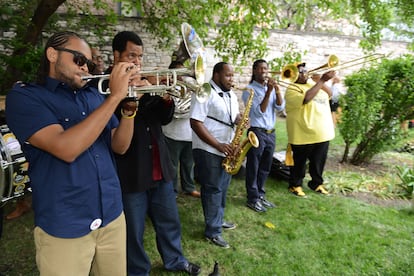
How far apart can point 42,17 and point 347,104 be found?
5.33 m

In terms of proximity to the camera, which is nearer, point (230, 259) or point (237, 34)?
point (230, 259)

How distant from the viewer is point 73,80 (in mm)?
1630

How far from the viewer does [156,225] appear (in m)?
2.57

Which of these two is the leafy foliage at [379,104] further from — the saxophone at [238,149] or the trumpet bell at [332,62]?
the saxophone at [238,149]

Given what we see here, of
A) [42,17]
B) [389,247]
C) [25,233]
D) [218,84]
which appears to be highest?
[42,17]

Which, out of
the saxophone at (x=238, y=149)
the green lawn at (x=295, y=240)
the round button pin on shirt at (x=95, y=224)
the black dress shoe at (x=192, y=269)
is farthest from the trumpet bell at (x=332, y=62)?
the round button pin on shirt at (x=95, y=224)

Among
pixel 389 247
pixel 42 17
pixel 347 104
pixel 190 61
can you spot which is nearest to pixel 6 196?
pixel 190 61

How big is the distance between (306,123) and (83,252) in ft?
12.3

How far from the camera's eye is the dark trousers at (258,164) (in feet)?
13.7

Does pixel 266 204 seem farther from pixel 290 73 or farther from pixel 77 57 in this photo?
pixel 77 57

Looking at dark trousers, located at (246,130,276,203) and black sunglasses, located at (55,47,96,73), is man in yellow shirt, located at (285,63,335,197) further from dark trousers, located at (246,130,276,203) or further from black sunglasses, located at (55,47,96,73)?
black sunglasses, located at (55,47,96,73)

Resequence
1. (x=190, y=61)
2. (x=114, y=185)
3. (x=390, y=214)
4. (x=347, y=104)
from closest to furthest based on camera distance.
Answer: (x=114, y=185) → (x=190, y=61) → (x=390, y=214) → (x=347, y=104)

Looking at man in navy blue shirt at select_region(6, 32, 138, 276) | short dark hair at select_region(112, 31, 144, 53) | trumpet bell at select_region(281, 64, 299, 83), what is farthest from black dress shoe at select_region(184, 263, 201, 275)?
trumpet bell at select_region(281, 64, 299, 83)

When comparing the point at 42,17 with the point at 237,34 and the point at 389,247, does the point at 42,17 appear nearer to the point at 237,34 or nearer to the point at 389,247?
the point at 237,34
